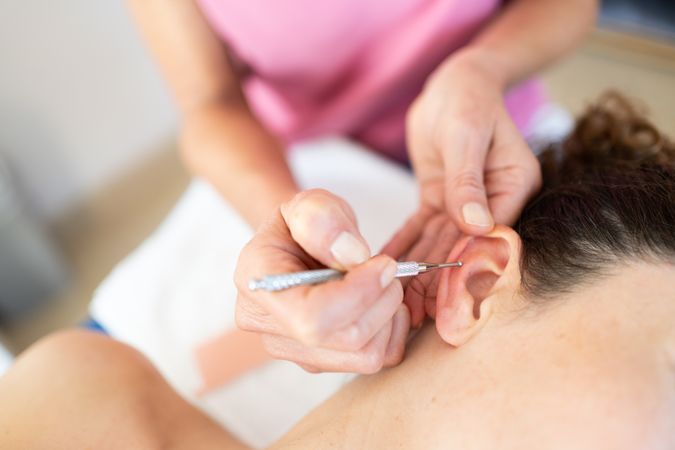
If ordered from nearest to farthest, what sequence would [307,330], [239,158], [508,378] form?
[307,330] < [508,378] < [239,158]

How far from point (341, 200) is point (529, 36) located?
65cm

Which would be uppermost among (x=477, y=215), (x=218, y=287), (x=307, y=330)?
(x=307, y=330)

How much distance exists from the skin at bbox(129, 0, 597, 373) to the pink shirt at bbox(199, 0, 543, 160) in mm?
53

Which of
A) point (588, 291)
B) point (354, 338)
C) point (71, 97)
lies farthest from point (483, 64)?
point (71, 97)

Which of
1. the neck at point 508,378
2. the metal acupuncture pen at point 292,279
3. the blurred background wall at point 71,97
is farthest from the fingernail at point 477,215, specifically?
the blurred background wall at point 71,97

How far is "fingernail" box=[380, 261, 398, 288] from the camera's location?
55cm

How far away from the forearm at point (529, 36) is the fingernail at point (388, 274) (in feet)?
1.64

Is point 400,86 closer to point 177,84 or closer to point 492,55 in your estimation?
point 492,55

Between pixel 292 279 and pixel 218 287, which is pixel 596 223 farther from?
pixel 218 287

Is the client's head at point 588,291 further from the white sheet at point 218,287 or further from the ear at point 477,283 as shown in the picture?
the white sheet at point 218,287

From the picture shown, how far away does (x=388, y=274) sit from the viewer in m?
0.55

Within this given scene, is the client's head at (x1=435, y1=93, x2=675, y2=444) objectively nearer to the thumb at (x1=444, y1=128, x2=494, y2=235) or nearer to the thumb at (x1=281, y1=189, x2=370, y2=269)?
the thumb at (x1=444, y1=128, x2=494, y2=235)

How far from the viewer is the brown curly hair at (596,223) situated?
0.64m

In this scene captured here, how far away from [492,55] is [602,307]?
0.50 m
